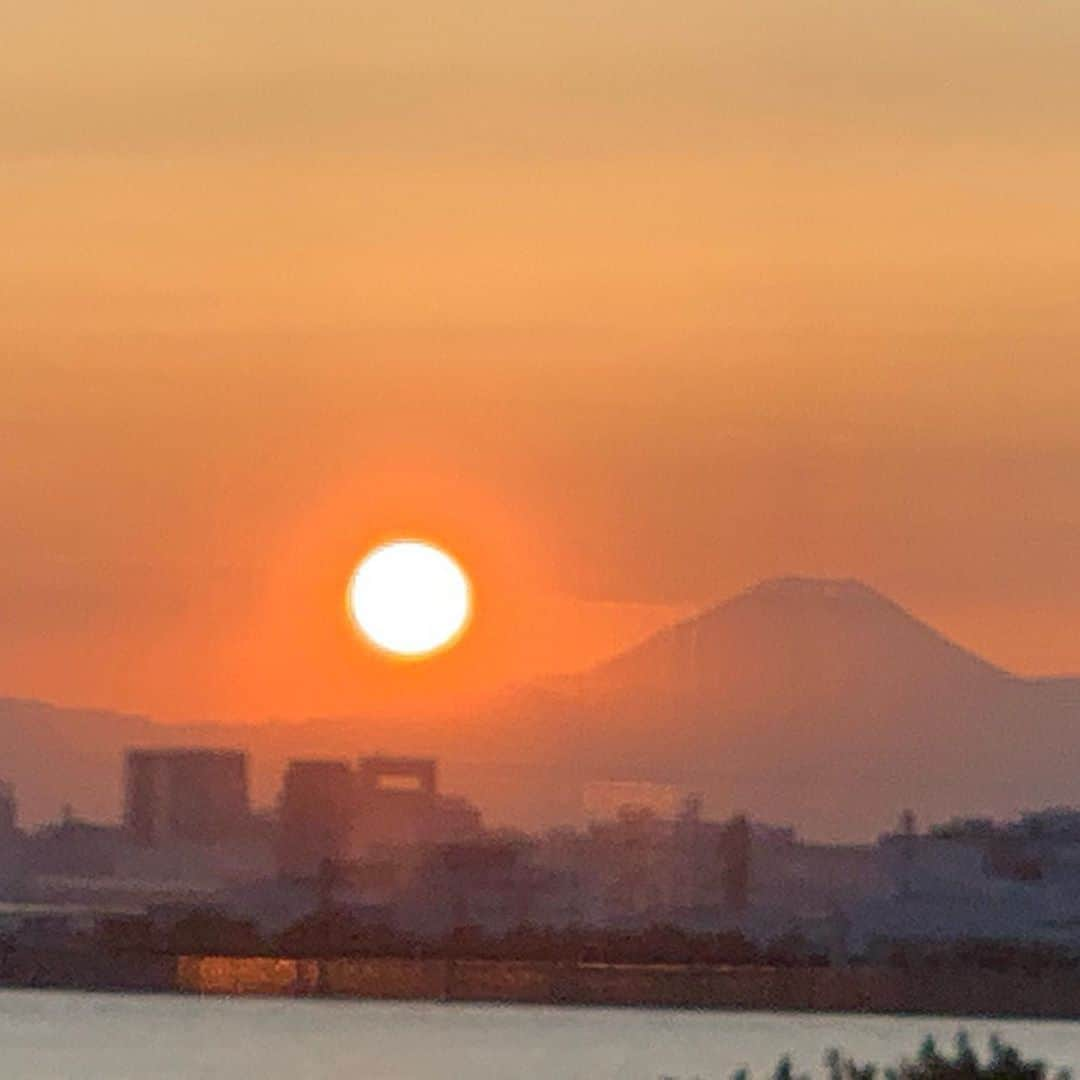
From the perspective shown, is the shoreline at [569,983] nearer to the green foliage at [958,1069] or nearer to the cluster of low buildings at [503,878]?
A: the cluster of low buildings at [503,878]

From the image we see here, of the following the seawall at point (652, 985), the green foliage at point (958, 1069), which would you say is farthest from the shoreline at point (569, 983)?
the green foliage at point (958, 1069)

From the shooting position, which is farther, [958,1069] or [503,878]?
[503,878]

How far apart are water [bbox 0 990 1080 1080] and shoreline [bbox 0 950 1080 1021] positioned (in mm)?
513

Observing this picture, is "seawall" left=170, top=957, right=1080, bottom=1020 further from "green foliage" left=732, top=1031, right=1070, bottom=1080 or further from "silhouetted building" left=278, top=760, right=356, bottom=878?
"green foliage" left=732, top=1031, right=1070, bottom=1080

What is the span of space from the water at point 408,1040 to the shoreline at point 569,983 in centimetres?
51

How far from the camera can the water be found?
128 ft

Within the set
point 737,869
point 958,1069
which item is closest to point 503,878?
point 737,869

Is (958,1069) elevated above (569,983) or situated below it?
below

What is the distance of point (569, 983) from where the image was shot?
56406 mm

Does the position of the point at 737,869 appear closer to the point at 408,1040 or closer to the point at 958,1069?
the point at 408,1040

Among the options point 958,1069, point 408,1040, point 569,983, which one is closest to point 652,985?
point 569,983

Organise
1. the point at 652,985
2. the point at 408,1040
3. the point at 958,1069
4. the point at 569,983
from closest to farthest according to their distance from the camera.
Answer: the point at 958,1069
the point at 408,1040
the point at 569,983
the point at 652,985

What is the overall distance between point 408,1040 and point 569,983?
10423 millimetres

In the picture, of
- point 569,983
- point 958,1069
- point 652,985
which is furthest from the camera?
point 652,985
